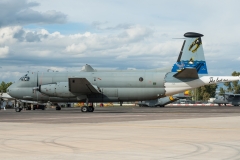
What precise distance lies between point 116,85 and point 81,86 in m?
4.23

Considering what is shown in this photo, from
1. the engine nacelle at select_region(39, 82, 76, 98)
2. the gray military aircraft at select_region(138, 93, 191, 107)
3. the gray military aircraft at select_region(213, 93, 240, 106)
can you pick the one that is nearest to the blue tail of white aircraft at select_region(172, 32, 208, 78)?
the engine nacelle at select_region(39, 82, 76, 98)

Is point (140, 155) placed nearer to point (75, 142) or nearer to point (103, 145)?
point (103, 145)

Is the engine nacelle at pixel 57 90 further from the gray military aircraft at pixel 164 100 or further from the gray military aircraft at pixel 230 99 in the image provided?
the gray military aircraft at pixel 230 99

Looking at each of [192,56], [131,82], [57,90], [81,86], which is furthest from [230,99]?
[57,90]

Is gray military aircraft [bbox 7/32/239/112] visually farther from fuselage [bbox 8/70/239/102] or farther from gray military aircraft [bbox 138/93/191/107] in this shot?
gray military aircraft [bbox 138/93/191/107]

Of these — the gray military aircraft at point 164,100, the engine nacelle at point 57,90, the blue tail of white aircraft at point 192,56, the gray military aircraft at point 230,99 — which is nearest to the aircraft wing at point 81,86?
the engine nacelle at point 57,90

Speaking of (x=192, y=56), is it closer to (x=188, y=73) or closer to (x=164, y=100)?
(x=188, y=73)

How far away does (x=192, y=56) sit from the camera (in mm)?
52781

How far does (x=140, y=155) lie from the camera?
12.5 metres

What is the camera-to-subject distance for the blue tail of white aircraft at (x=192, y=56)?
172ft

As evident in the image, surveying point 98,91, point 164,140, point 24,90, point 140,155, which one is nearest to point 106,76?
point 98,91

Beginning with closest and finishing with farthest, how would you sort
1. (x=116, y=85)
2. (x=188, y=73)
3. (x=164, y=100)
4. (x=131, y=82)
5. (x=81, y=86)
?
1. (x=188, y=73)
2. (x=81, y=86)
3. (x=131, y=82)
4. (x=116, y=85)
5. (x=164, y=100)

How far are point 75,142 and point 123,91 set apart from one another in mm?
36632

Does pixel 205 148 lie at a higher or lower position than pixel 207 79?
lower
